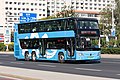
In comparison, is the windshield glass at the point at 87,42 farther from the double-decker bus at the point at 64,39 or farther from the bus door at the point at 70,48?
the bus door at the point at 70,48

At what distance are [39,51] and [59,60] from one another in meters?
3.12

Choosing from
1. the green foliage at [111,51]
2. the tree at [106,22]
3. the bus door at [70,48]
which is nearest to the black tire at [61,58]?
the bus door at [70,48]

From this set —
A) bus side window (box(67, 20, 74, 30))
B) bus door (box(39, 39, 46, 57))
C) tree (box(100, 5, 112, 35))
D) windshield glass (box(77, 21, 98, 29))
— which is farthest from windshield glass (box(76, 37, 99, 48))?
tree (box(100, 5, 112, 35))

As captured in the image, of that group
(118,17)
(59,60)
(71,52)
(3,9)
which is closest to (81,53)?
(71,52)

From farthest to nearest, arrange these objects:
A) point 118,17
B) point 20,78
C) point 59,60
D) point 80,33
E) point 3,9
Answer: point 3,9 → point 118,17 → point 59,60 → point 80,33 → point 20,78

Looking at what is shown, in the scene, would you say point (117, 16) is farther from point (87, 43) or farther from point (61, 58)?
point (87, 43)

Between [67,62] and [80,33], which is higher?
[80,33]

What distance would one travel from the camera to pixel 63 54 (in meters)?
30.4

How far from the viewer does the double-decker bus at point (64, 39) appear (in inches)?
1148

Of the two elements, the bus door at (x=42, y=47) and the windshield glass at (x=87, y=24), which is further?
the bus door at (x=42, y=47)

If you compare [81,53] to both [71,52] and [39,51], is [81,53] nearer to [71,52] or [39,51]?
[71,52]

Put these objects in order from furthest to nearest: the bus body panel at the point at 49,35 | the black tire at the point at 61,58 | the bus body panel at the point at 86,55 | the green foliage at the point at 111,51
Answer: the green foliage at the point at 111,51, the black tire at the point at 61,58, the bus body panel at the point at 49,35, the bus body panel at the point at 86,55

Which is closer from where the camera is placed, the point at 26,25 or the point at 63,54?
the point at 63,54

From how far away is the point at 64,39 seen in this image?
1180 inches
